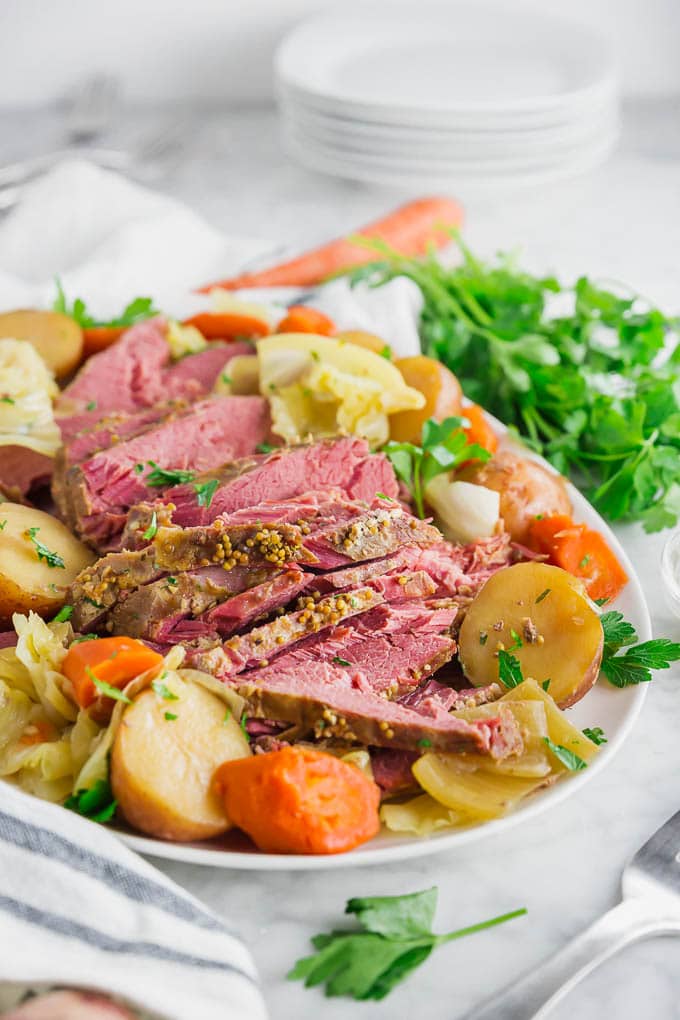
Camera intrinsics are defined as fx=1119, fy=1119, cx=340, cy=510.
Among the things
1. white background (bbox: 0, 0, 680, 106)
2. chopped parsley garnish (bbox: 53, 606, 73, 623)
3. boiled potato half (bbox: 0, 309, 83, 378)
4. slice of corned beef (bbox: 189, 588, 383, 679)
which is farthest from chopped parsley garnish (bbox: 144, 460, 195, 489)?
white background (bbox: 0, 0, 680, 106)

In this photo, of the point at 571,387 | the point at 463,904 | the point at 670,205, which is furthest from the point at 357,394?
the point at 670,205

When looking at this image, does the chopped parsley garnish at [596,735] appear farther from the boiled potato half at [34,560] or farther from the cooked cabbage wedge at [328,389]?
the boiled potato half at [34,560]

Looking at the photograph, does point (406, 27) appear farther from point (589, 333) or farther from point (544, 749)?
point (544, 749)

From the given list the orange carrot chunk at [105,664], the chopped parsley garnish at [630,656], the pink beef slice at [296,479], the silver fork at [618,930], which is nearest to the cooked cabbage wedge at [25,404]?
the pink beef slice at [296,479]

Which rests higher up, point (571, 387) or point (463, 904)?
point (571, 387)

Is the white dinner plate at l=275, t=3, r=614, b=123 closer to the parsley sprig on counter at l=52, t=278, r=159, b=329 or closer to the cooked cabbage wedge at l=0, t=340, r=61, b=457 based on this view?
the parsley sprig on counter at l=52, t=278, r=159, b=329
